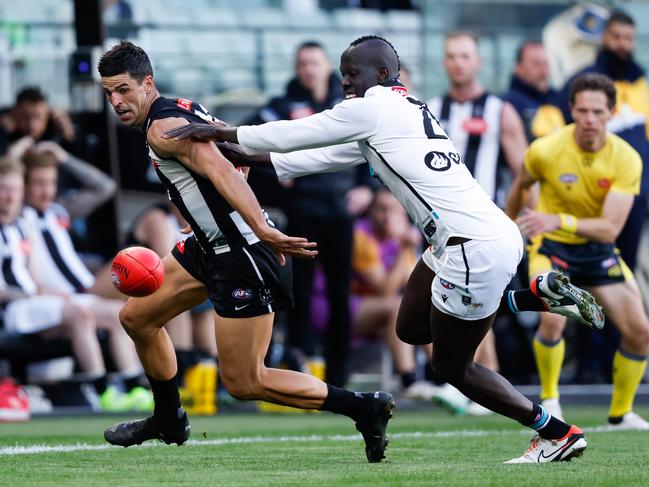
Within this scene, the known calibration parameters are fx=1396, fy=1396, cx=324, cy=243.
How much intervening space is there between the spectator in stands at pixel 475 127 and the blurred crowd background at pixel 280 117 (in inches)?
3.8

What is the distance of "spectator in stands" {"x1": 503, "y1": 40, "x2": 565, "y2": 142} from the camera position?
13.1 m

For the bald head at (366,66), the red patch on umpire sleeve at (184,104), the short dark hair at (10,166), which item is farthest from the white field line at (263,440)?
the short dark hair at (10,166)

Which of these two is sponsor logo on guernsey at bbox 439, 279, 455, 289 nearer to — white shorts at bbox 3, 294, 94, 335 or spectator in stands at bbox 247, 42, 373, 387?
spectator in stands at bbox 247, 42, 373, 387

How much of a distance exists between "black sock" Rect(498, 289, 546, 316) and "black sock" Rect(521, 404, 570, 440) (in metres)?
0.53

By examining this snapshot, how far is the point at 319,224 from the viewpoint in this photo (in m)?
12.1

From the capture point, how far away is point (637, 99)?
12469mm

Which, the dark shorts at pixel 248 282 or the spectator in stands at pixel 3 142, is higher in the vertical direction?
the dark shorts at pixel 248 282

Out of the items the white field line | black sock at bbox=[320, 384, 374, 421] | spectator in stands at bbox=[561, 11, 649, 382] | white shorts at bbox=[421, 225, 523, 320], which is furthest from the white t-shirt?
spectator in stands at bbox=[561, 11, 649, 382]

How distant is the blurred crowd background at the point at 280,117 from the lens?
12.1 meters

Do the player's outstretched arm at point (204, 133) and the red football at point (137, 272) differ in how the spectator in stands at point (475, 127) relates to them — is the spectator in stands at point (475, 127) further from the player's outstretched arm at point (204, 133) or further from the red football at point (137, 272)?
the player's outstretched arm at point (204, 133)

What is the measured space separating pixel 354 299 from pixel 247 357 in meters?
5.95

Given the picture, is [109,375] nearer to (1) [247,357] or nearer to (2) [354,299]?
(2) [354,299]

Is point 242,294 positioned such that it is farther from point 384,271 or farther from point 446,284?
point 384,271

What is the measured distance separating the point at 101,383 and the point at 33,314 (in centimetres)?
83
